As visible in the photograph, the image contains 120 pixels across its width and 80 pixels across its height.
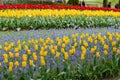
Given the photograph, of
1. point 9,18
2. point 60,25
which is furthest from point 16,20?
point 60,25

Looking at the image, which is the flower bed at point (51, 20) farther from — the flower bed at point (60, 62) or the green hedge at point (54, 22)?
the flower bed at point (60, 62)

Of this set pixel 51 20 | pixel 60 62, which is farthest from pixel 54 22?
pixel 60 62

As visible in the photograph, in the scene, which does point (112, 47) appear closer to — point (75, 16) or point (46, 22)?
point (46, 22)

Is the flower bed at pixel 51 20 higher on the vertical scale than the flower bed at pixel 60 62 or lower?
lower

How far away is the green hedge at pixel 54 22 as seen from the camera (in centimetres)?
1725

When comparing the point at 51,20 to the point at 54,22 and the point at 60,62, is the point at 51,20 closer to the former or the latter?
the point at 54,22

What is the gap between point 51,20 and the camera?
17.8m

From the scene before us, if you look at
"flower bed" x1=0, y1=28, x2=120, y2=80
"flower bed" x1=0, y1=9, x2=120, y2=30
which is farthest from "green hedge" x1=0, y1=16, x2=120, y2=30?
"flower bed" x1=0, y1=28, x2=120, y2=80

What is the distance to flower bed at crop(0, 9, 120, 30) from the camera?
17.3 metres

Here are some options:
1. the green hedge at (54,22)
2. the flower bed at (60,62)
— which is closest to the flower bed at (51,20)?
the green hedge at (54,22)

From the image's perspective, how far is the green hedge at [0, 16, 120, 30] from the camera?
679 inches

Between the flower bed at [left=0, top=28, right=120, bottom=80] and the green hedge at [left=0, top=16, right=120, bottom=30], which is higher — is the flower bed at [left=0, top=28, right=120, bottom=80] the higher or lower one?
the higher one

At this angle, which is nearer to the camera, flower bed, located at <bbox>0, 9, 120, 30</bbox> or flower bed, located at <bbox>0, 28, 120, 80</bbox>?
flower bed, located at <bbox>0, 28, 120, 80</bbox>

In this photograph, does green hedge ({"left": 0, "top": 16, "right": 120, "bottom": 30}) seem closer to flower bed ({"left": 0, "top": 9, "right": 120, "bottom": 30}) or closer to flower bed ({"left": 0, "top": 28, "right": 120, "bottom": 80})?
flower bed ({"left": 0, "top": 9, "right": 120, "bottom": 30})
